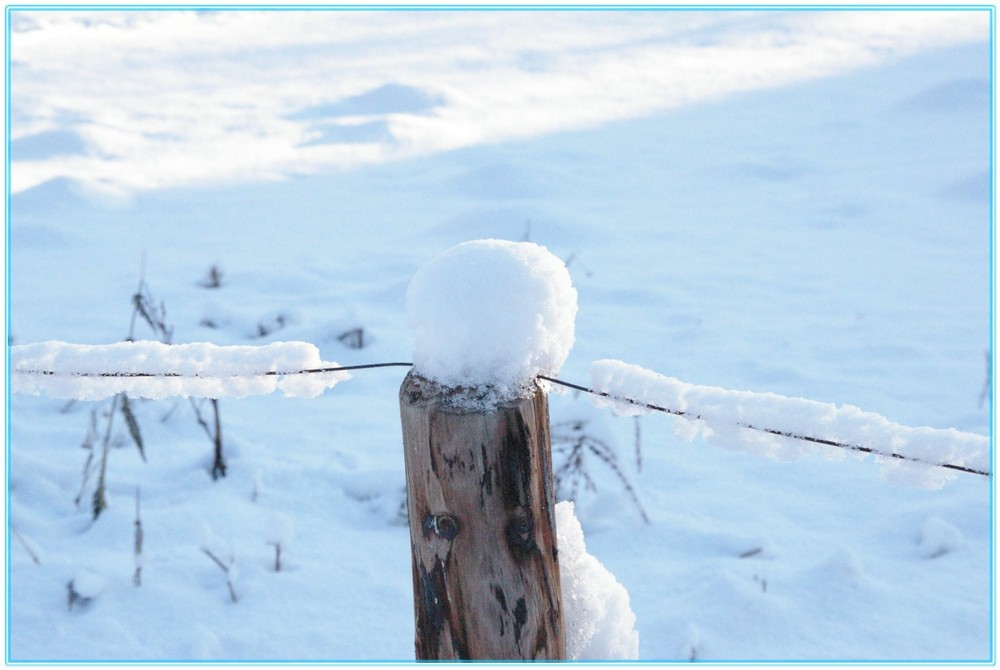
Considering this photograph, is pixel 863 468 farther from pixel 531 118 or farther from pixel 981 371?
pixel 531 118

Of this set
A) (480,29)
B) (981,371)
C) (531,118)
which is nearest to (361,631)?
(981,371)

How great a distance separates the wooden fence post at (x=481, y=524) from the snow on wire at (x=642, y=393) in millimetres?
95

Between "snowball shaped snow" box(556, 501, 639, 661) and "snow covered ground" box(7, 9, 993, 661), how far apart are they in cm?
117

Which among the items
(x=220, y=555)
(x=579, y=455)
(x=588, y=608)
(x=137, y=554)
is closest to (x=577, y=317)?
(x=579, y=455)

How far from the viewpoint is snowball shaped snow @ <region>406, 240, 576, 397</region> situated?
1063mm

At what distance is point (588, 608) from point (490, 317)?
48cm

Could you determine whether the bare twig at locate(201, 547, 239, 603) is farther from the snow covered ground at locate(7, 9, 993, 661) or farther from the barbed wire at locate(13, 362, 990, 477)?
the barbed wire at locate(13, 362, 990, 477)

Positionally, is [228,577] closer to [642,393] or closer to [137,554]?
[137,554]

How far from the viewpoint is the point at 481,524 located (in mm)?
1065

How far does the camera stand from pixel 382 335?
4.28 meters

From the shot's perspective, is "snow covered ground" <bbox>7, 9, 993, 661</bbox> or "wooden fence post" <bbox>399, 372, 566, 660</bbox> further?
"snow covered ground" <bbox>7, 9, 993, 661</bbox>

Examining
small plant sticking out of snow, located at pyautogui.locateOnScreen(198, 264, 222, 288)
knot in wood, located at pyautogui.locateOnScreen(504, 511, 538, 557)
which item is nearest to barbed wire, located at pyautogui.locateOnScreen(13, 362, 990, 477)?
knot in wood, located at pyautogui.locateOnScreen(504, 511, 538, 557)

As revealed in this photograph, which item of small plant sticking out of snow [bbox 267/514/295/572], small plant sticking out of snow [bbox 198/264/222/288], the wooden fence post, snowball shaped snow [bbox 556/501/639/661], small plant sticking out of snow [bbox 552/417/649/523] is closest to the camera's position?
the wooden fence post

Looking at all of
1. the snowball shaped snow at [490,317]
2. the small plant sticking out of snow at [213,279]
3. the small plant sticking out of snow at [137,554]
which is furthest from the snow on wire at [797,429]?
the small plant sticking out of snow at [213,279]
